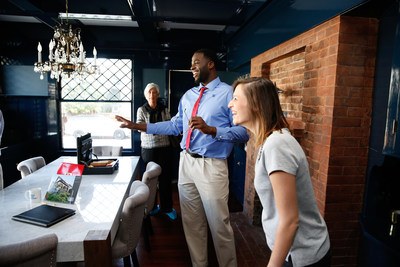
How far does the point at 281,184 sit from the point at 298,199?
176 mm

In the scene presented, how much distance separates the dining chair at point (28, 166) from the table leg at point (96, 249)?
5.89 ft

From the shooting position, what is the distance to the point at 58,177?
1833mm

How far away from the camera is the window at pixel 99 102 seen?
5043mm

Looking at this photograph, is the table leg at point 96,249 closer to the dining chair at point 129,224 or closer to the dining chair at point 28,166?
the dining chair at point 129,224

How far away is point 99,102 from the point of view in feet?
16.8

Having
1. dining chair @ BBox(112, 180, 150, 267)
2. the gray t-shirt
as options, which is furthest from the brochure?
the gray t-shirt

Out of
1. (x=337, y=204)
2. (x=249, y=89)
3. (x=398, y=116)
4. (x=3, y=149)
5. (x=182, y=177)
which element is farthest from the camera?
(x=3, y=149)

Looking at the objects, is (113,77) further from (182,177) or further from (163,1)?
(182,177)

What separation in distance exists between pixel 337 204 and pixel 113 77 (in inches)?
176

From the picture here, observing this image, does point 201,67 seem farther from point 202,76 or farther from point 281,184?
point 281,184

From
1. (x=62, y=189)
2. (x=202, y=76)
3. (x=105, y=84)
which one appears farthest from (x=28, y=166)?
(x=105, y=84)

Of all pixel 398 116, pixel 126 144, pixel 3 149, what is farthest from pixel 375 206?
pixel 3 149

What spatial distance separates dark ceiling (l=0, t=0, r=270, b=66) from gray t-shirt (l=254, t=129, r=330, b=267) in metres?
2.66

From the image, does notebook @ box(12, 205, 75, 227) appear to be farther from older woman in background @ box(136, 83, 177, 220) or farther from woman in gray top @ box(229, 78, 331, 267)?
older woman in background @ box(136, 83, 177, 220)
